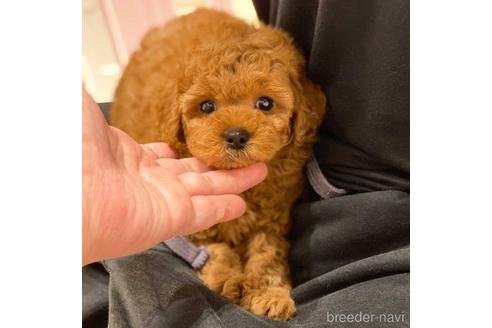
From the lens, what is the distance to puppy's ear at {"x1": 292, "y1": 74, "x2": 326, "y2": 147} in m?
1.28

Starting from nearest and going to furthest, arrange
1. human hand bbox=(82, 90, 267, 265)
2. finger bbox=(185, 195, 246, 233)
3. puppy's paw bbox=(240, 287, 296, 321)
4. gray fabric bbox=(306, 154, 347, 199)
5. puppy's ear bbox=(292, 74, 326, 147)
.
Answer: human hand bbox=(82, 90, 267, 265), finger bbox=(185, 195, 246, 233), puppy's paw bbox=(240, 287, 296, 321), puppy's ear bbox=(292, 74, 326, 147), gray fabric bbox=(306, 154, 347, 199)

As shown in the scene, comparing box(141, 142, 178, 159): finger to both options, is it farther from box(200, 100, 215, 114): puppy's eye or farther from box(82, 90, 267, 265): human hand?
box(200, 100, 215, 114): puppy's eye

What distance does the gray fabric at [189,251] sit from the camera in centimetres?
132

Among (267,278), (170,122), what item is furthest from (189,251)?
(170,122)

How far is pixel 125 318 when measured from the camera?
1.16m

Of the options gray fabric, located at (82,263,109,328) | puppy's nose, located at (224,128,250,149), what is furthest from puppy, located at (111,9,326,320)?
gray fabric, located at (82,263,109,328)

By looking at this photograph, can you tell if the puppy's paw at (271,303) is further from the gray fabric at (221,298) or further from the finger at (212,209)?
the finger at (212,209)

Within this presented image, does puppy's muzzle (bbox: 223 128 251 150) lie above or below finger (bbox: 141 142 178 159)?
above

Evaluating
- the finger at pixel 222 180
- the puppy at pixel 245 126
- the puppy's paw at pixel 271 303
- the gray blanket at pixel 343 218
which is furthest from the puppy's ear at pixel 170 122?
the puppy's paw at pixel 271 303

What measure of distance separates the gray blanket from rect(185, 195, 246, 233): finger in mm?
186

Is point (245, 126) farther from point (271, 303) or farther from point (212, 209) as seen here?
point (271, 303)
